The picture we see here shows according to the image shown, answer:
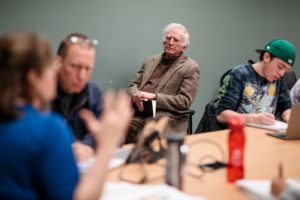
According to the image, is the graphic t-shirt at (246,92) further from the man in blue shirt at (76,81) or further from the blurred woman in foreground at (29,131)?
the blurred woman in foreground at (29,131)

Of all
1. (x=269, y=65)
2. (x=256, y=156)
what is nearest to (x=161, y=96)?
(x=269, y=65)

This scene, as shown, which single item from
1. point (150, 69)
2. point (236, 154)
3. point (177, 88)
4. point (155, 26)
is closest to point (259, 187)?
point (236, 154)

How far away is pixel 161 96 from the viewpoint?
11.3 feet

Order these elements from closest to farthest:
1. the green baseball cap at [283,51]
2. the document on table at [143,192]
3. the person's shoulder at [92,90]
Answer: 1. the document on table at [143,192]
2. the person's shoulder at [92,90]
3. the green baseball cap at [283,51]

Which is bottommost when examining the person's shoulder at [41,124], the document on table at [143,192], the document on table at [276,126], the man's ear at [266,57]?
the document on table at [276,126]

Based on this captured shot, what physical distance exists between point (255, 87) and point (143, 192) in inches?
66.8

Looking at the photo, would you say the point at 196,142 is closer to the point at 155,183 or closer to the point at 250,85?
the point at 155,183

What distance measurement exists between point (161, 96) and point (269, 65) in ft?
3.44

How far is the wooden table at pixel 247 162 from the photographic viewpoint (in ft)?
4.71

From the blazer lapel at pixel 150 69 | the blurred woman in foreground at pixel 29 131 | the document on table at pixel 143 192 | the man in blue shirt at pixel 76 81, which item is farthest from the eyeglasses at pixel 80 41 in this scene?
the blazer lapel at pixel 150 69

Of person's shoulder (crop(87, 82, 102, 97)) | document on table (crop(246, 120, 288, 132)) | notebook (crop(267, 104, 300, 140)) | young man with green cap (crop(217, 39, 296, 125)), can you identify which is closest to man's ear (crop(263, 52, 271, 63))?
young man with green cap (crop(217, 39, 296, 125))

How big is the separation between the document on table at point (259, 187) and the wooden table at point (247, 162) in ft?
0.08

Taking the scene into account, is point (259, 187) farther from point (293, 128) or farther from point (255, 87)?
point (255, 87)

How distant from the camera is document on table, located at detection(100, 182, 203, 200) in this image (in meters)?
1.29
